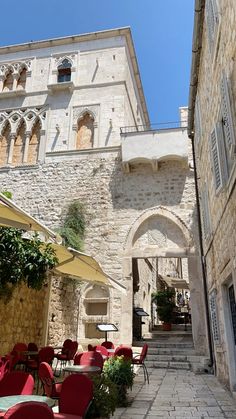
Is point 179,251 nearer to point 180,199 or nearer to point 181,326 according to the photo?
point 180,199

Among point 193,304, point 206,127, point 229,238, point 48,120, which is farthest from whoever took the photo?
point 48,120

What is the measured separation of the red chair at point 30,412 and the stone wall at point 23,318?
5.45 meters

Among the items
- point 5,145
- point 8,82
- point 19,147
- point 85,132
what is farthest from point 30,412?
point 8,82

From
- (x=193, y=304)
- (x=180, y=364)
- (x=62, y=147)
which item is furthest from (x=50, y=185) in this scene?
(x=180, y=364)

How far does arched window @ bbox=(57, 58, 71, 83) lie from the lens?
15.1 meters

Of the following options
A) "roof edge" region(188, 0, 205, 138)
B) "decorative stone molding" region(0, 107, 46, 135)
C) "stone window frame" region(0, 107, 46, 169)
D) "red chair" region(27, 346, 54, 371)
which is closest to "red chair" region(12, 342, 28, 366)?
"red chair" region(27, 346, 54, 371)

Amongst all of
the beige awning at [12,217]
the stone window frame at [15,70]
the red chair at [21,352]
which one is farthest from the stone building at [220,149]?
the stone window frame at [15,70]

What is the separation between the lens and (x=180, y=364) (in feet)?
30.9

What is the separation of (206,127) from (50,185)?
7.24 metres

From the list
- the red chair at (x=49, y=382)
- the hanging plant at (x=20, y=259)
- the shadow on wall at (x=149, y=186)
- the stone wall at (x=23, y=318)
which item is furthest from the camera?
the shadow on wall at (x=149, y=186)

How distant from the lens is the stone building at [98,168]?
36.8 feet

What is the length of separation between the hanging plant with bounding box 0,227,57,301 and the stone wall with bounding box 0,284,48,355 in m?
0.47

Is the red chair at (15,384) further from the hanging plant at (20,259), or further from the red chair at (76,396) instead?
the hanging plant at (20,259)

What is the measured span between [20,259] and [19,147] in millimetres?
8636
